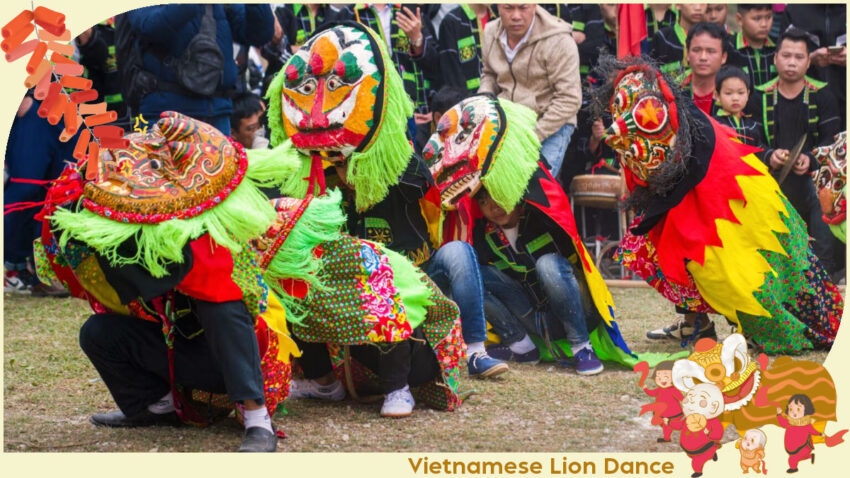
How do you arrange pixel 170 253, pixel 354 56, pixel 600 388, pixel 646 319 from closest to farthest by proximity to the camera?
pixel 170 253 → pixel 354 56 → pixel 600 388 → pixel 646 319

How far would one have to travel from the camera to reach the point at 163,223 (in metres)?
3.44

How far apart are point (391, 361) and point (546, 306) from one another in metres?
1.40

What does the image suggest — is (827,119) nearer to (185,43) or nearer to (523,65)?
(523,65)

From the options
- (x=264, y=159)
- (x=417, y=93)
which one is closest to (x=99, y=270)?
(x=264, y=159)

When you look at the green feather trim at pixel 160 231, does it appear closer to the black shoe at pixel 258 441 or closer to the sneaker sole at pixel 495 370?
the black shoe at pixel 258 441

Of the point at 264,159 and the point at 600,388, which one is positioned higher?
the point at 264,159

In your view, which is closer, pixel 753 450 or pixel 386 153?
pixel 753 450

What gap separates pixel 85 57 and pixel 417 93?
2.16 meters

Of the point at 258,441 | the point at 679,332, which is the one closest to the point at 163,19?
the point at 258,441

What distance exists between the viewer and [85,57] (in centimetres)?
658

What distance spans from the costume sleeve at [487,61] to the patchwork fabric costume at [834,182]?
2141 mm

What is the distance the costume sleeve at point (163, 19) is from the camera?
18.1 ft

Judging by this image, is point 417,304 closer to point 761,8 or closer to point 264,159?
point 264,159

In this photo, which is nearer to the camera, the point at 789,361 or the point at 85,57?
the point at 789,361
